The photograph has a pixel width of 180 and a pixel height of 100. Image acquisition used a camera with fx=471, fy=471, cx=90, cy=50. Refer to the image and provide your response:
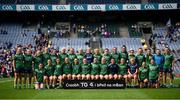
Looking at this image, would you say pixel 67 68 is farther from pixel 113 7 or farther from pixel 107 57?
pixel 113 7

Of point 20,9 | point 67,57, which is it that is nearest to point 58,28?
point 20,9

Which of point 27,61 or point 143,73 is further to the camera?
point 27,61

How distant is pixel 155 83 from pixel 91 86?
3.10 metres

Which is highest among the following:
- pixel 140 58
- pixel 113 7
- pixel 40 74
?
pixel 113 7

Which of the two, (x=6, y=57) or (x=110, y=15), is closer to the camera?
(x=6, y=57)

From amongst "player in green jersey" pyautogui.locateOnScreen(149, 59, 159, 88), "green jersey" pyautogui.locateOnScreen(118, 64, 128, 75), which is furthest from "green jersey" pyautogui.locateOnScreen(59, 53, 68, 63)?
"player in green jersey" pyautogui.locateOnScreen(149, 59, 159, 88)

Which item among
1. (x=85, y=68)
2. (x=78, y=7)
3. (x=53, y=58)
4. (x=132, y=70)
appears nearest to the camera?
(x=85, y=68)

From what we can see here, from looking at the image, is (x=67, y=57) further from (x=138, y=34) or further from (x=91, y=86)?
(x=138, y=34)

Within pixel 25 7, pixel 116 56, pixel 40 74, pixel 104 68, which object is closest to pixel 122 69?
pixel 104 68

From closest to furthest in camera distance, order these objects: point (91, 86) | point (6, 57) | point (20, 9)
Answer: point (91, 86) → point (6, 57) → point (20, 9)

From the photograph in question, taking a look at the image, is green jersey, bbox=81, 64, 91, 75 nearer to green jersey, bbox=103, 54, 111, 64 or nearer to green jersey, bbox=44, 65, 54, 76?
green jersey, bbox=103, 54, 111, 64

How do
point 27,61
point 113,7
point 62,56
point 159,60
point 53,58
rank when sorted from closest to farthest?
point 27,61 → point 53,58 → point 62,56 → point 159,60 → point 113,7

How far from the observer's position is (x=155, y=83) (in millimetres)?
21688

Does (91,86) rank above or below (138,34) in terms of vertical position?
below
